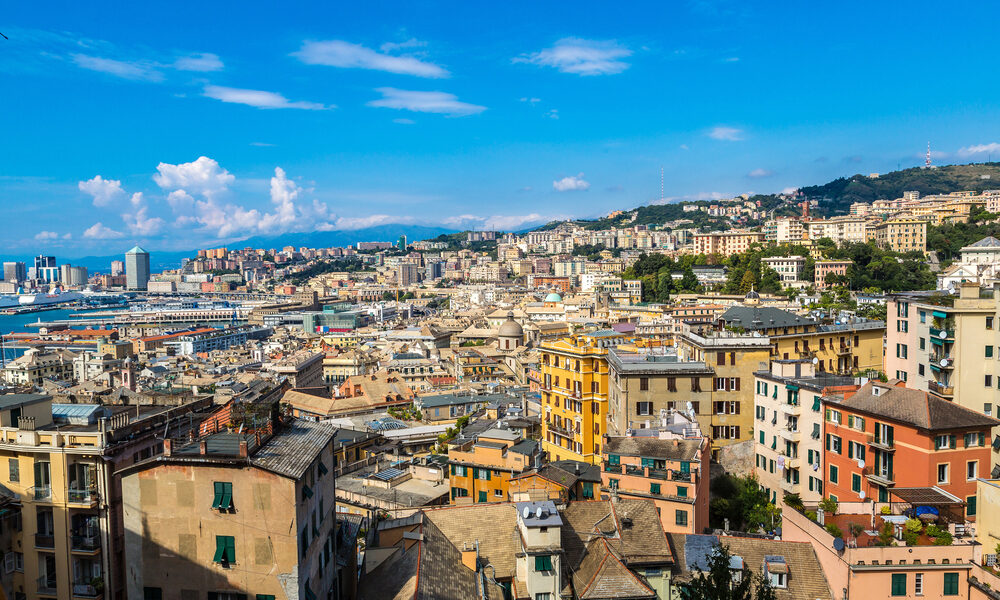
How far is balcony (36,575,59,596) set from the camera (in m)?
13.8

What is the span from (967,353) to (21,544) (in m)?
26.7

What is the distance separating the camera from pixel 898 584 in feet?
50.1

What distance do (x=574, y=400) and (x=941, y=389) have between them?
1256cm

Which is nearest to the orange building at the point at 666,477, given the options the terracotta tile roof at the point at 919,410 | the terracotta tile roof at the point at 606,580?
the terracotta tile roof at the point at 606,580

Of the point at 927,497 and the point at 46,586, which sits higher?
the point at 927,497

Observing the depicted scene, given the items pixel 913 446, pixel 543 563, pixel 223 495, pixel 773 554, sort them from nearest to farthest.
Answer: pixel 223 495, pixel 543 563, pixel 773 554, pixel 913 446

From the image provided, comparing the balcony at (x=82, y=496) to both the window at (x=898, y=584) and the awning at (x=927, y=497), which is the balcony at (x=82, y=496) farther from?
the awning at (x=927, y=497)

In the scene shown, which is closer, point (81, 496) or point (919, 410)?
point (81, 496)

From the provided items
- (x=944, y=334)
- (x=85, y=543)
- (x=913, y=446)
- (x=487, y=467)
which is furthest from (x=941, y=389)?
(x=85, y=543)

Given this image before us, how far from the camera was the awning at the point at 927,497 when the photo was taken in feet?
58.1

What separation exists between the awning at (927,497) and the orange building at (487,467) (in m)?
10.8

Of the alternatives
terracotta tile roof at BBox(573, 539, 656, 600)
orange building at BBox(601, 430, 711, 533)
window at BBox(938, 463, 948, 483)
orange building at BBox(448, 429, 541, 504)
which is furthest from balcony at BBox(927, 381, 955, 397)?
terracotta tile roof at BBox(573, 539, 656, 600)

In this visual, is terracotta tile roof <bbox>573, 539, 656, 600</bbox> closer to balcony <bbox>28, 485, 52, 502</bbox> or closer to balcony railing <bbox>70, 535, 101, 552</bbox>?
balcony railing <bbox>70, 535, 101, 552</bbox>

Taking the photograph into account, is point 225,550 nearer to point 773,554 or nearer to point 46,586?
point 46,586
